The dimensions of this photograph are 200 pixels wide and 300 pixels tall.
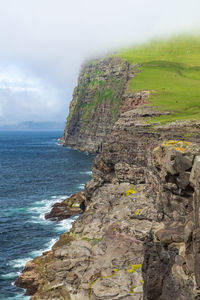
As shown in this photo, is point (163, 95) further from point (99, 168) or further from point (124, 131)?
point (99, 168)

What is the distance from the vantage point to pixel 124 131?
6088 cm

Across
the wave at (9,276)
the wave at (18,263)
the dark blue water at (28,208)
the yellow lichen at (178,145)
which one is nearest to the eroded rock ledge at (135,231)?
the yellow lichen at (178,145)

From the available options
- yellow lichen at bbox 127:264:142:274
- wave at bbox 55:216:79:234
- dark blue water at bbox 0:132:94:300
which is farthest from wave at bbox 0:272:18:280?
yellow lichen at bbox 127:264:142:274

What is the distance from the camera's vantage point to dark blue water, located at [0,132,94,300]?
4326 centimetres

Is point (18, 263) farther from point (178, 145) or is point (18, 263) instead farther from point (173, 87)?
point (173, 87)

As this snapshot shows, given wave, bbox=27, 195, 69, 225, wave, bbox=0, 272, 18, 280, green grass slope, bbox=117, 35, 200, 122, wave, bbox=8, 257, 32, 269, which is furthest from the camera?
green grass slope, bbox=117, 35, 200, 122

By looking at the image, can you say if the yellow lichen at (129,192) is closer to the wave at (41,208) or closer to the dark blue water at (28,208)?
the dark blue water at (28,208)

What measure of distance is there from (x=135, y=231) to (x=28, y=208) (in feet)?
138

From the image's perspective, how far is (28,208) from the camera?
225ft

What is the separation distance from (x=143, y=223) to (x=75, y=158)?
116160mm

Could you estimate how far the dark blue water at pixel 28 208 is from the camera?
43.3 metres

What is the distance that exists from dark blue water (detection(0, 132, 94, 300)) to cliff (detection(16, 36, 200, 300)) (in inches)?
181

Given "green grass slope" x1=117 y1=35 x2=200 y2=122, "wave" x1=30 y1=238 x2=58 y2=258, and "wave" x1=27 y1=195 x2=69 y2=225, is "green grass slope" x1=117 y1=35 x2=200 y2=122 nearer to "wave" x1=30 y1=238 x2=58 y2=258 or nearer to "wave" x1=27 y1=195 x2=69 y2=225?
"wave" x1=30 y1=238 x2=58 y2=258

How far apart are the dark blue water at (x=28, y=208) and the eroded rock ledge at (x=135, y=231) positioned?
6.92 metres
